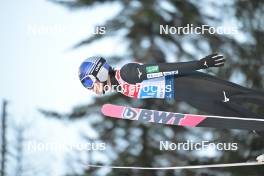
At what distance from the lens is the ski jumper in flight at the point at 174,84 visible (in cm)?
382

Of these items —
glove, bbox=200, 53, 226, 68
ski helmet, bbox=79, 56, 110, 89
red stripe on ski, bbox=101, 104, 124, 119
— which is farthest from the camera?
red stripe on ski, bbox=101, 104, 124, 119

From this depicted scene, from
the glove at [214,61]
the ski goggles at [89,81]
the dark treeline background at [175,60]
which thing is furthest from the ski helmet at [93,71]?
the dark treeline background at [175,60]

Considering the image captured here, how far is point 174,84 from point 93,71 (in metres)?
0.67

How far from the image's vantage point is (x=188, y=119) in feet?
13.9

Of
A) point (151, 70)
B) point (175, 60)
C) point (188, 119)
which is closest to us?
point (151, 70)

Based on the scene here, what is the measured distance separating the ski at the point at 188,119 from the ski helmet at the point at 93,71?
375 mm

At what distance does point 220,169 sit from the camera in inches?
287

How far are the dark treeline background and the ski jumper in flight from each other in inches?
103

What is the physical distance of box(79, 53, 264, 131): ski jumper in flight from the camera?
3.82m
